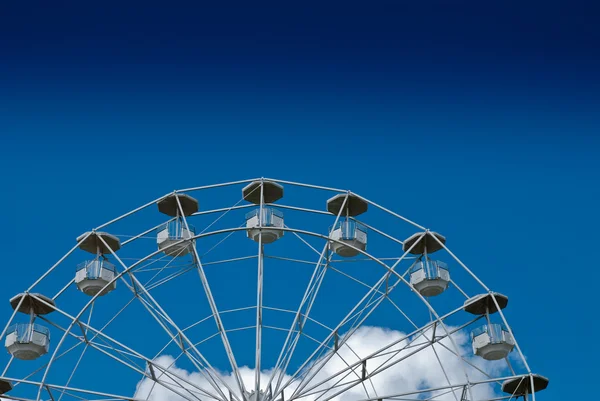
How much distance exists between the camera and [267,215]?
2769 cm

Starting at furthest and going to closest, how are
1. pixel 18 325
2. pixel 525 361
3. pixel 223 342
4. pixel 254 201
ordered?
pixel 254 201 → pixel 18 325 → pixel 525 361 → pixel 223 342

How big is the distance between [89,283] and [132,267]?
10.4 ft

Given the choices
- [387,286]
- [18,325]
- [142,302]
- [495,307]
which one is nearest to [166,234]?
[142,302]

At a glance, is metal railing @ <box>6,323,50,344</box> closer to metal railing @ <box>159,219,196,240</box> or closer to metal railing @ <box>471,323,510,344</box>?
metal railing @ <box>159,219,196,240</box>

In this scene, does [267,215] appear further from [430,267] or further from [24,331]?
[24,331]

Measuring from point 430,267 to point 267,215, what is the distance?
5.01 m

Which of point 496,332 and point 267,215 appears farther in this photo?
point 267,215

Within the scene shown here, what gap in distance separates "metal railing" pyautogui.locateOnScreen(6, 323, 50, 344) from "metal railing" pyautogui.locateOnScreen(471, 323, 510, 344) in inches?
490

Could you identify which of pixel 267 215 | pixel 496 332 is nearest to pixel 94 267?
pixel 267 215

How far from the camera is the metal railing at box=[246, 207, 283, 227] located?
27547 mm

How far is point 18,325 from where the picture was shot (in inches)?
1077

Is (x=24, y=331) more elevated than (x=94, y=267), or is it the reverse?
(x=94, y=267)

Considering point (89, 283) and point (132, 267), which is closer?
point (132, 267)

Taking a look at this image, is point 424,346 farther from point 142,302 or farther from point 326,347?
point 142,302
